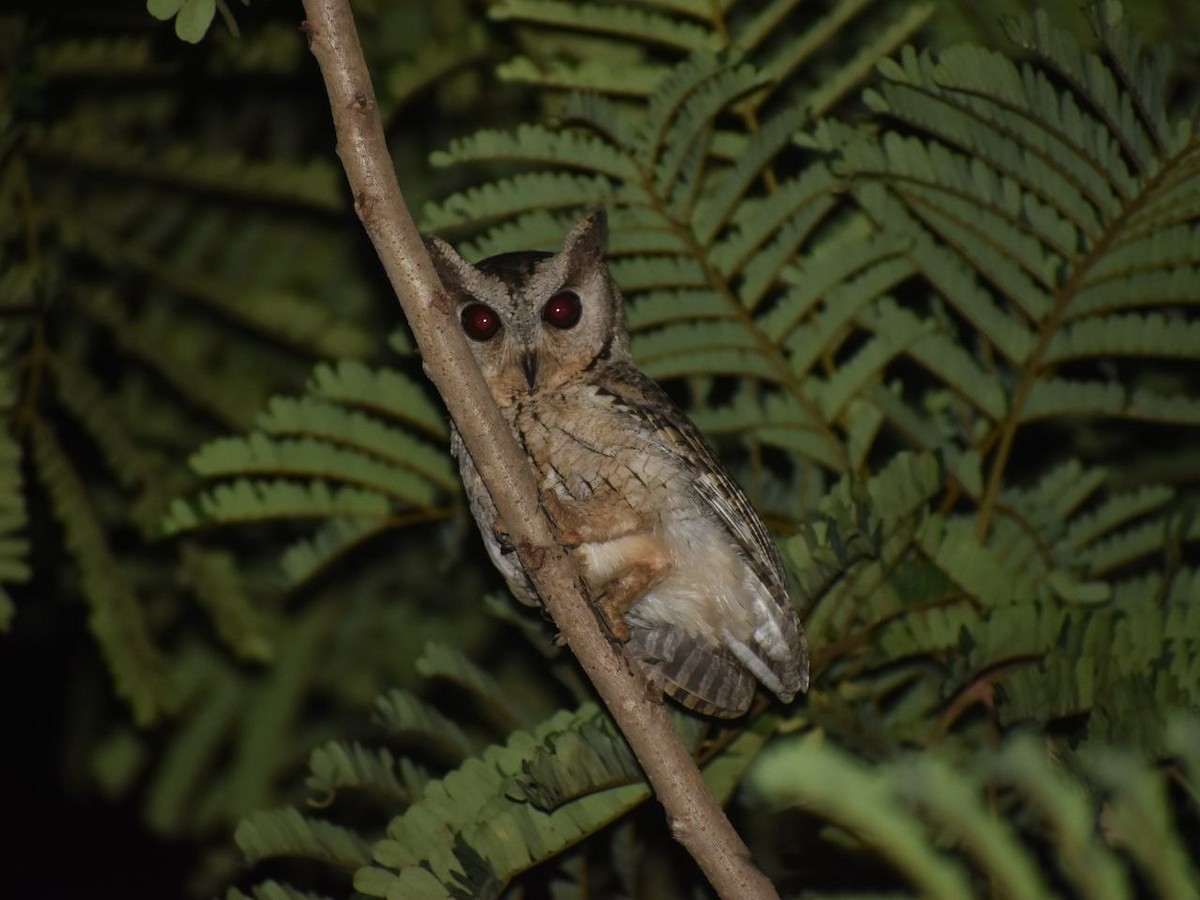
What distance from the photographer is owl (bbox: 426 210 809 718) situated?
2607mm

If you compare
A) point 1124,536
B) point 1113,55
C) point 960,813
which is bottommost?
point 960,813

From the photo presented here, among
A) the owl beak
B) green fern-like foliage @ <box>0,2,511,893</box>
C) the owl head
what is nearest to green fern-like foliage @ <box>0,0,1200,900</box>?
green fern-like foliage @ <box>0,2,511,893</box>

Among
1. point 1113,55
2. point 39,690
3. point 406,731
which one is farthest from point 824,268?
point 39,690

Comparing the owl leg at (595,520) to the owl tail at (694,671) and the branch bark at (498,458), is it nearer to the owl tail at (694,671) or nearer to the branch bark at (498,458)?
the owl tail at (694,671)

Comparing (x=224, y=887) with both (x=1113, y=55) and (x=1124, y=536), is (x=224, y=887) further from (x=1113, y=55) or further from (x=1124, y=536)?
(x=1113, y=55)

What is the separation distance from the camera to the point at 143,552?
321cm

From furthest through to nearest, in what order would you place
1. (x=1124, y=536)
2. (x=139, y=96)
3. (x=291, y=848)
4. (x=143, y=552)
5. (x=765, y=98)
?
1. (x=139, y=96)
2. (x=143, y=552)
3. (x=765, y=98)
4. (x=1124, y=536)
5. (x=291, y=848)

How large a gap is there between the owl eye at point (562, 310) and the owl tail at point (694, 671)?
2.32 ft

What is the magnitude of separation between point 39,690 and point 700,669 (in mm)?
2081

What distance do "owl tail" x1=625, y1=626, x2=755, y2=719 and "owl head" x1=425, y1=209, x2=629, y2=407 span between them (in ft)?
2.00

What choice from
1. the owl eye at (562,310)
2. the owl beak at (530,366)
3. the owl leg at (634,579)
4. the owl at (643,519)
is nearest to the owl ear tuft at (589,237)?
the owl at (643,519)

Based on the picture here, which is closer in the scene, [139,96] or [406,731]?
[406,731]

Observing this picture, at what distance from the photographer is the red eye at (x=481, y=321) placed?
2887 millimetres

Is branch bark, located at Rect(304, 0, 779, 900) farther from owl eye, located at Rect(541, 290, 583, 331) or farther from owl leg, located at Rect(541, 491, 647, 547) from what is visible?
owl eye, located at Rect(541, 290, 583, 331)
